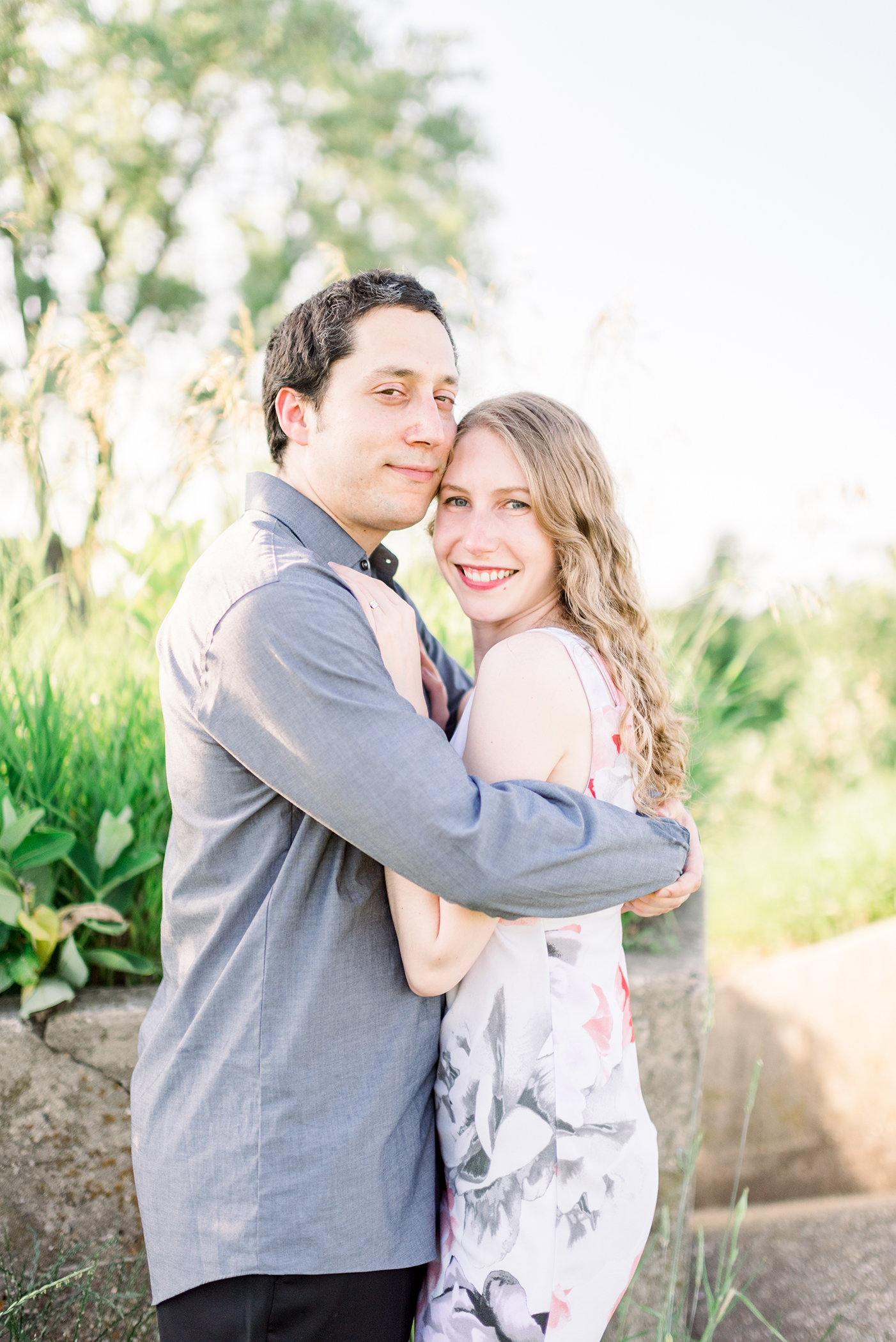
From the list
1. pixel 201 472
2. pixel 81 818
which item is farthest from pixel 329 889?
pixel 201 472

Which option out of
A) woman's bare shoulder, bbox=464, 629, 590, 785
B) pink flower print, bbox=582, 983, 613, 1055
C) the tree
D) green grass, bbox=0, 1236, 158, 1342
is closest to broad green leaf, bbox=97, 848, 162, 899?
green grass, bbox=0, 1236, 158, 1342

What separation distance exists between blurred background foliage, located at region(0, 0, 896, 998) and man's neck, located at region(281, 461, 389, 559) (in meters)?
0.91

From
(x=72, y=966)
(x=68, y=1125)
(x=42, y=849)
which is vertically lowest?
(x=68, y=1125)

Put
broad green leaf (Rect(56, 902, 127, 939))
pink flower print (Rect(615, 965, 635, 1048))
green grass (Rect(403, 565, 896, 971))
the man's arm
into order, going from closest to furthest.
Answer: the man's arm < pink flower print (Rect(615, 965, 635, 1048)) < broad green leaf (Rect(56, 902, 127, 939)) < green grass (Rect(403, 565, 896, 971))

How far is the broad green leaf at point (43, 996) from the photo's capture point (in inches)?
76.4

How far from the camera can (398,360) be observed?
1724 mm

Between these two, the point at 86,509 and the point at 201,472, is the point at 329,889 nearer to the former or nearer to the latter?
the point at 201,472

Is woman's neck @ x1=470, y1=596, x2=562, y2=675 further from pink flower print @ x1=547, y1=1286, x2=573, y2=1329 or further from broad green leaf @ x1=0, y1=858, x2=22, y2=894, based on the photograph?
broad green leaf @ x1=0, y1=858, x2=22, y2=894

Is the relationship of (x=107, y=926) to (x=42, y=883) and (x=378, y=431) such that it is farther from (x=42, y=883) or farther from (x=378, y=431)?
(x=378, y=431)

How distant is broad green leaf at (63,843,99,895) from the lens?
6.89ft

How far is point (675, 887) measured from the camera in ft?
5.48

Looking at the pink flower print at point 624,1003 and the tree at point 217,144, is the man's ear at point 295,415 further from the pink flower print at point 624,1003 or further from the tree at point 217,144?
the tree at point 217,144

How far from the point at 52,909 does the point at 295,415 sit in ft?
3.93

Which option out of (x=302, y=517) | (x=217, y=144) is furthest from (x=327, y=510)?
(x=217, y=144)
